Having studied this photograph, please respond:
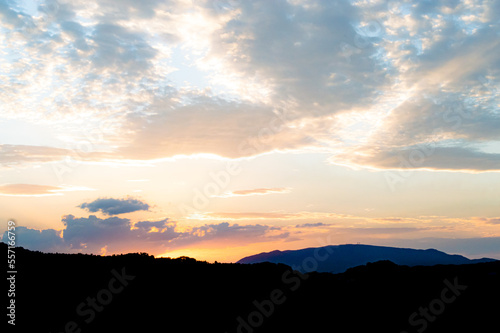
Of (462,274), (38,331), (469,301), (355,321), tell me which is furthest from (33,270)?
(462,274)
